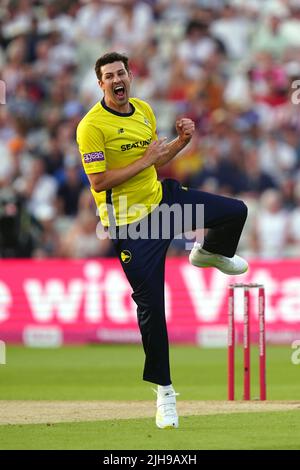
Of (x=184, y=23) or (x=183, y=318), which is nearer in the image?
(x=183, y=318)

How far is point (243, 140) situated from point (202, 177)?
100 cm

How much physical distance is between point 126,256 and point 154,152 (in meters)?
0.78

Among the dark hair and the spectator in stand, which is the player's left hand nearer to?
the dark hair

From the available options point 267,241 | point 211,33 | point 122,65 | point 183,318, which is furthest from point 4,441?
point 211,33

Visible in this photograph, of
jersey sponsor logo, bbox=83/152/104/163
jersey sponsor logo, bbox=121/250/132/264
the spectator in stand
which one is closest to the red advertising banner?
the spectator in stand

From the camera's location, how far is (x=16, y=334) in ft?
54.7

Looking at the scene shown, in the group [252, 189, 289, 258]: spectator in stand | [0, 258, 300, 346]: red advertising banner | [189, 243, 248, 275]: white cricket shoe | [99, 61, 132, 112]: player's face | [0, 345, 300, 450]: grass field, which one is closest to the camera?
[0, 345, 300, 450]: grass field

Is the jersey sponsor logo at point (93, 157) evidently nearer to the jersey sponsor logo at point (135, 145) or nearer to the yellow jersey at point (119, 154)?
the yellow jersey at point (119, 154)

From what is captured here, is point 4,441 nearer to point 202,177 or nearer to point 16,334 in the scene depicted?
point 16,334

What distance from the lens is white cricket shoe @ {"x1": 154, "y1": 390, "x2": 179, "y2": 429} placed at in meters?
7.93

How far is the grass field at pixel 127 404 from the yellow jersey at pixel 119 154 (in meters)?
1.58

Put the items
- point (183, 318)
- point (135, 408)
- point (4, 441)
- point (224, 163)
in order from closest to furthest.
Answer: point (4, 441)
point (135, 408)
point (183, 318)
point (224, 163)

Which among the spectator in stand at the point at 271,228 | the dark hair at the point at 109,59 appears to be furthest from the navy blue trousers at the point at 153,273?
the spectator in stand at the point at 271,228

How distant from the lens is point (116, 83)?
8.03m
